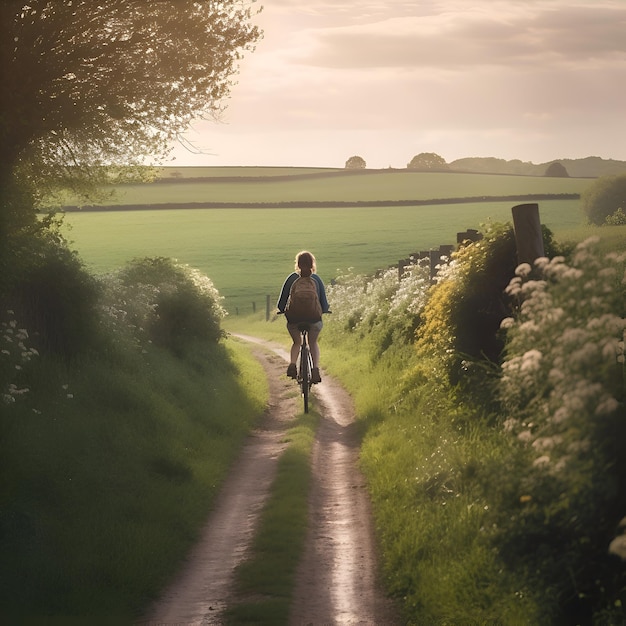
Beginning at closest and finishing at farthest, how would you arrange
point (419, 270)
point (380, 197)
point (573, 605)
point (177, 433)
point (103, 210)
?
point (573, 605) → point (177, 433) → point (419, 270) → point (103, 210) → point (380, 197)

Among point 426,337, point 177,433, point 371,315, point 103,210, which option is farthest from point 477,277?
point 103,210

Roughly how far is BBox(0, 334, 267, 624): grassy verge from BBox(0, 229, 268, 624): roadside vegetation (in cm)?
2

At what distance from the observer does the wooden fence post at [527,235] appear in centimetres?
1178

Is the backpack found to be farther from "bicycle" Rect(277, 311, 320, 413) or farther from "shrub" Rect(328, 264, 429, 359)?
"shrub" Rect(328, 264, 429, 359)

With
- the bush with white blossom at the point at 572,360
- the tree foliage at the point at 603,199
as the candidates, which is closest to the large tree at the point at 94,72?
the bush with white blossom at the point at 572,360

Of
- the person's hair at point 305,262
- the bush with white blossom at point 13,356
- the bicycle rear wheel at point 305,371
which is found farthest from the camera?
the bicycle rear wheel at point 305,371

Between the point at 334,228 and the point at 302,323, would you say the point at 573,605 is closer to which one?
the point at 302,323

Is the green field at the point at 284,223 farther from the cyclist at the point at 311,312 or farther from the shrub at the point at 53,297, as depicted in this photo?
the shrub at the point at 53,297

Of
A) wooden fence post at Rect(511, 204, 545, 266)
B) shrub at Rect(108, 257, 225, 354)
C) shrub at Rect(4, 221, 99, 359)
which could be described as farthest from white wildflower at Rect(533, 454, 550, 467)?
shrub at Rect(108, 257, 225, 354)

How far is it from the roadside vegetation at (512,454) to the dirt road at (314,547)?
32cm

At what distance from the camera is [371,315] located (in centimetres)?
2738

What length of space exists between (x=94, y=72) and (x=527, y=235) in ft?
31.1

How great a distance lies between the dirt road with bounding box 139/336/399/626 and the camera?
9.45 meters

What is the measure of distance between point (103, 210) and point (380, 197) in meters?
30.5
